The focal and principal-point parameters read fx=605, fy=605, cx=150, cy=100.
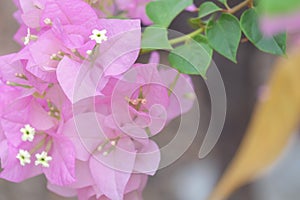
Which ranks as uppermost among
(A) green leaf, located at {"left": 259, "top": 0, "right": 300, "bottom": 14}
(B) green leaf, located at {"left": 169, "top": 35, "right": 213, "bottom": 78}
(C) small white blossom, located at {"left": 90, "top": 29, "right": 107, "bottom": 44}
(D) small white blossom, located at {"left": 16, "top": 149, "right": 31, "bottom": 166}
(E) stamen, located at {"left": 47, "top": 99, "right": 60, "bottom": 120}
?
(A) green leaf, located at {"left": 259, "top": 0, "right": 300, "bottom": 14}

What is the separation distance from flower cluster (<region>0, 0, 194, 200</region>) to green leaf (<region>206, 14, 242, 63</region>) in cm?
6

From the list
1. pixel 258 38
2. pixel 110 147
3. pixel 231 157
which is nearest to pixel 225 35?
pixel 258 38

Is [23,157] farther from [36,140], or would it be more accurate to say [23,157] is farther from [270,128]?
[270,128]

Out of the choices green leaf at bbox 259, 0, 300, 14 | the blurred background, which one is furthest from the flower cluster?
the blurred background

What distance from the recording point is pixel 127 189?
58 cm

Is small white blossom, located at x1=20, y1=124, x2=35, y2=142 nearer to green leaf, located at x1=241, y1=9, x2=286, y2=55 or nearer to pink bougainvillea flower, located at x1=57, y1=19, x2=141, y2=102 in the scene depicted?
pink bougainvillea flower, located at x1=57, y1=19, x2=141, y2=102

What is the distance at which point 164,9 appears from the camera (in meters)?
0.62

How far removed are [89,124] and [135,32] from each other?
0.31 feet

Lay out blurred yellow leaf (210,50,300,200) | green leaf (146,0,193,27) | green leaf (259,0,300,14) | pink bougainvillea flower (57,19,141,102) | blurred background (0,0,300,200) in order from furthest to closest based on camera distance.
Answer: blurred background (0,0,300,200) → blurred yellow leaf (210,50,300,200) → green leaf (146,0,193,27) → pink bougainvillea flower (57,19,141,102) → green leaf (259,0,300,14)

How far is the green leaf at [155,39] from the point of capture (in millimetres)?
555

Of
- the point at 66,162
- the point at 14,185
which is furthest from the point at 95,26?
the point at 14,185

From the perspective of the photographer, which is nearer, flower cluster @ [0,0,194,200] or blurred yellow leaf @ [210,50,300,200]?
flower cluster @ [0,0,194,200]

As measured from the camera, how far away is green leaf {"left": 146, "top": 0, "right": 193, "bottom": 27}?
0.61m

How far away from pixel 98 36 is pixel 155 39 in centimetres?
7
